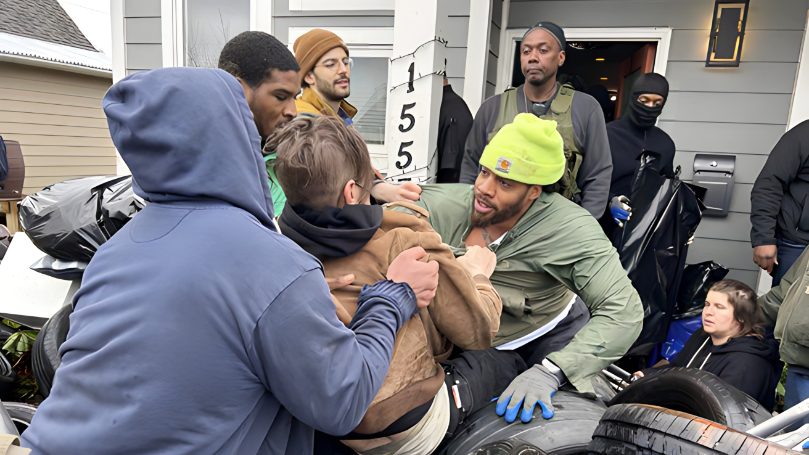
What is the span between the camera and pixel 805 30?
4.46m

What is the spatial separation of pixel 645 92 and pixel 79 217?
143 inches

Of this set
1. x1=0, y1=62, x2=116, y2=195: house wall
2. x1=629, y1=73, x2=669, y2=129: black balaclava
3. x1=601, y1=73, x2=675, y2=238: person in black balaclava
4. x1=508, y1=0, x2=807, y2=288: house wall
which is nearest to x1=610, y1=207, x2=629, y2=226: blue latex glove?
x1=601, y1=73, x2=675, y2=238: person in black balaclava

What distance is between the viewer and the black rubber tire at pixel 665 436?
129 centimetres

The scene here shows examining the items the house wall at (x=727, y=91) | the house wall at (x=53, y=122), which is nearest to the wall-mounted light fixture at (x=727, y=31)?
the house wall at (x=727, y=91)

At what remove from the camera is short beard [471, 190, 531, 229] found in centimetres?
232

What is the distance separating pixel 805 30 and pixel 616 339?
165 inches

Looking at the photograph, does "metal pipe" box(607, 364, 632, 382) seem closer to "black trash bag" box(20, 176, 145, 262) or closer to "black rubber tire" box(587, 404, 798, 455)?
"black rubber tire" box(587, 404, 798, 455)

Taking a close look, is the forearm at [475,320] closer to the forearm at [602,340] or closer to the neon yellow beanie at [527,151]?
the forearm at [602,340]

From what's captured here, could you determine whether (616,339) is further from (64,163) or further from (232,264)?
(64,163)

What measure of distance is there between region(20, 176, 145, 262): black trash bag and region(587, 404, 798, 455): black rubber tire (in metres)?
2.30

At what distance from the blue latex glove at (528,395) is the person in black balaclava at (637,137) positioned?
1873 millimetres

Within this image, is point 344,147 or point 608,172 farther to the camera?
point 608,172

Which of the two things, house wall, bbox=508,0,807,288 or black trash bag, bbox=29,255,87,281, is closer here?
black trash bag, bbox=29,255,87,281

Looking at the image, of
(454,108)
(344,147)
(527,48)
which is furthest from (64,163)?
(344,147)
